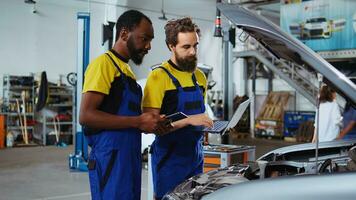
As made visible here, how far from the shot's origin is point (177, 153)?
8.47 ft

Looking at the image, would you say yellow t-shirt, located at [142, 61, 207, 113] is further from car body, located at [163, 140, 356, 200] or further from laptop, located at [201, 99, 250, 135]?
car body, located at [163, 140, 356, 200]

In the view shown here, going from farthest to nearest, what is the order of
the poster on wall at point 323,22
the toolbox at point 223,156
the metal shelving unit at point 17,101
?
the metal shelving unit at point 17,101, the poster on wall at point 323,22, the toolbox at point 223,156

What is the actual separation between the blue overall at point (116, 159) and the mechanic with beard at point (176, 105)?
1.26ft

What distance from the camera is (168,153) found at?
2578 mm

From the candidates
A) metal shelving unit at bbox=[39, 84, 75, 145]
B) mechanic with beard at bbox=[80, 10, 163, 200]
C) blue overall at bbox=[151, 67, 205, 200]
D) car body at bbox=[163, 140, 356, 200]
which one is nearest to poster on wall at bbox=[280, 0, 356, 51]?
metal shelving unit at bbox=[39, 84, 75, 145]

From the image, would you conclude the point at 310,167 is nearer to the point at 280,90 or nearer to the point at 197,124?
the point at 197,124

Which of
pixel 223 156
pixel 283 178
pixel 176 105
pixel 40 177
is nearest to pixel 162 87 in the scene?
pixel 176 105

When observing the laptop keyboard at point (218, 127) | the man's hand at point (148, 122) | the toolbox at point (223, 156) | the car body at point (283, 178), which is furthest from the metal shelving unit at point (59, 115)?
the man's hand at point (148, 122)

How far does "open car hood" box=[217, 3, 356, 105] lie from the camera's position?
1.70 metres

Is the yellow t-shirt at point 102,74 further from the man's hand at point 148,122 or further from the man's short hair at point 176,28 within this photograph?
the man's short hair at point 176,28

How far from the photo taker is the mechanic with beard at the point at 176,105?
256 cm

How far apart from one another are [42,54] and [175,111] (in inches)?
397

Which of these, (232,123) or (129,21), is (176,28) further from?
(232,123)

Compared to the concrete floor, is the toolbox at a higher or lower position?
higher
